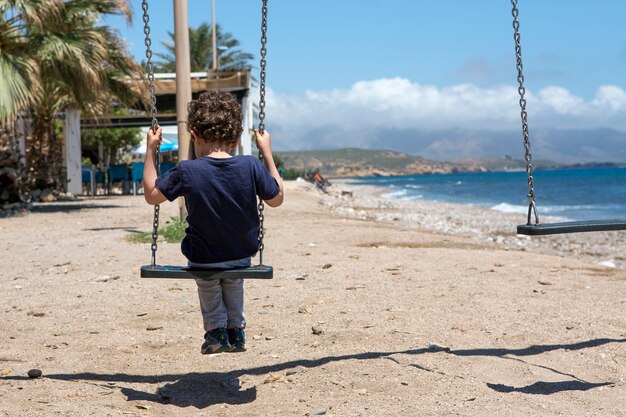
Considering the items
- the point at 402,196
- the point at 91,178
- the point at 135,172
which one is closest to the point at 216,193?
the point at 135,172

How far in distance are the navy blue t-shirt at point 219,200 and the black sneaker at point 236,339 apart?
1.53 ft

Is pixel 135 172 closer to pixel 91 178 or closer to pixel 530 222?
pixel 91 178

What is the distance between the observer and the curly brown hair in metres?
4.07

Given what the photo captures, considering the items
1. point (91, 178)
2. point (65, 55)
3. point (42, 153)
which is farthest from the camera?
point (91, 178)

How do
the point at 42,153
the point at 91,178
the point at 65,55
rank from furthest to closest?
the point at 91,178 < the point at 42,153 < the point at 65,55

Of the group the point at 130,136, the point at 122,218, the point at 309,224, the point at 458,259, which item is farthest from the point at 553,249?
the point at 130,136

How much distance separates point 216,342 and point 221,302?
8.7 inches

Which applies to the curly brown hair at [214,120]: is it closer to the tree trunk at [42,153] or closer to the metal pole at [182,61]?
the metal pole at [182,61]

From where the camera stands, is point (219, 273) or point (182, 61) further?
point (182, 61)

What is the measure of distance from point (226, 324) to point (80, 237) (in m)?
8.35

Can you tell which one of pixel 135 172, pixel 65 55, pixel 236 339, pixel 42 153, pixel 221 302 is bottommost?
pixel 236 339

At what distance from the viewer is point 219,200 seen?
3.99 m

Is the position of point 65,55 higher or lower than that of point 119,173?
higher

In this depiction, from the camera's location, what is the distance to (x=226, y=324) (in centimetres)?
426
